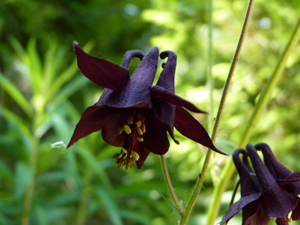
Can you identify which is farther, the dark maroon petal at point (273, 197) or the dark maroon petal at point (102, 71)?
the dark maroon petal at point (273, 197)

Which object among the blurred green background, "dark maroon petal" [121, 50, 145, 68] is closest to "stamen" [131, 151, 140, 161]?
"dark maroon petal" [121, 50, 145, 68]

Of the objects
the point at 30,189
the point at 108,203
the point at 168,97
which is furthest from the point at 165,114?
the point at 30,189

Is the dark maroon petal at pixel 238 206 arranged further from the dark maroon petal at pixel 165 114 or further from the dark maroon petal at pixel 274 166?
the dark maroon petal at pixel 165 114

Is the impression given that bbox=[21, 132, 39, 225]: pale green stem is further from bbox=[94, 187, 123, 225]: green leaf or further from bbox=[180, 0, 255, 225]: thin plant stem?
bbox=[180, 0, 255, 225]: thin plant stem

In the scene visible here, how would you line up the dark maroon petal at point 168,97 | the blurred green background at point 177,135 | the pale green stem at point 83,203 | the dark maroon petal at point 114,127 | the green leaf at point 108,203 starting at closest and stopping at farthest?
the dark maroon petal at point 168,97, the dark maroon petal at point 114,127, the green leaf at point 108,203, the blurred green background at point 177,135, the pale green stem at point 83,203

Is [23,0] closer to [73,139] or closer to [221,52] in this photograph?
[221,52]

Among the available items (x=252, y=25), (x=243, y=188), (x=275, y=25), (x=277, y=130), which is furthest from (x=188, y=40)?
(x=243, y=188)

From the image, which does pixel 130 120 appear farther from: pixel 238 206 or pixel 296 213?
pixel 296 213

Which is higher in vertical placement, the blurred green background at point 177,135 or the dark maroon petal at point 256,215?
the blurred green background at point 177,135

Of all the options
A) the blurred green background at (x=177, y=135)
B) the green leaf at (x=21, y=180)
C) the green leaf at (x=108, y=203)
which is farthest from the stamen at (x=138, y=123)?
the green leaf at (x=21, y=180)
